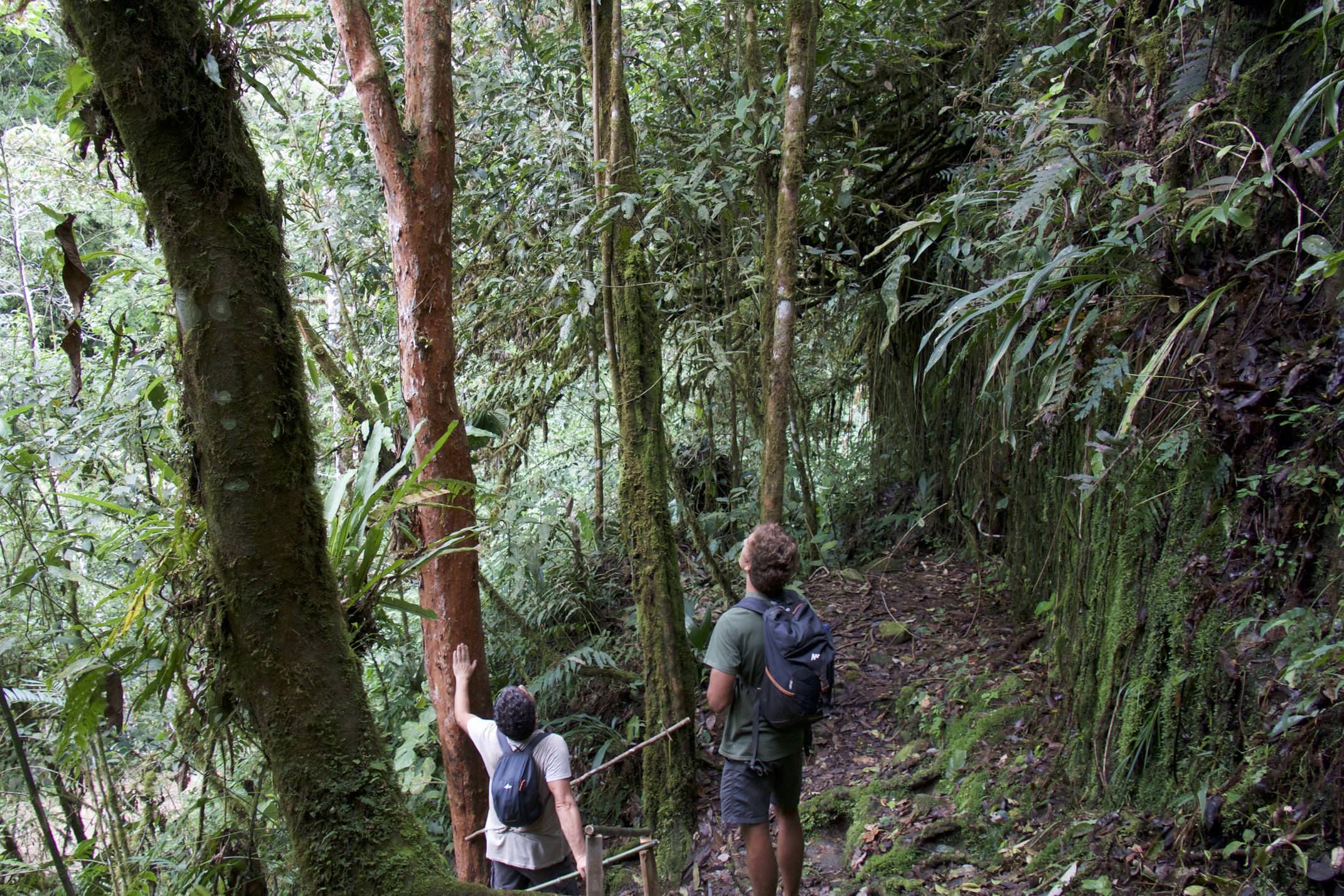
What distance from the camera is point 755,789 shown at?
10.4 feet

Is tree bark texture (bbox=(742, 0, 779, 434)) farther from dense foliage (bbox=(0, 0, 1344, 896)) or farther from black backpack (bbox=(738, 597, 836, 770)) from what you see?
black backpack (bbox=(738, 597, 836, 770))

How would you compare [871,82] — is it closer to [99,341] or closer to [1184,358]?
[1184,358]

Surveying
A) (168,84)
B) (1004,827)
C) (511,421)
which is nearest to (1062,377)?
(1004,827)

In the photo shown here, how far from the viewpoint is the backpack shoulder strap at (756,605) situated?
3156 mm

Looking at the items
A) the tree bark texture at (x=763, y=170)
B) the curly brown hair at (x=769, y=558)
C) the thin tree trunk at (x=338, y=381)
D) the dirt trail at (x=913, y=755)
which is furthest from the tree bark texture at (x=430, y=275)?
the dirt trail at (x=913, y=755)

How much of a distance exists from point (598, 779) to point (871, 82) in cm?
513

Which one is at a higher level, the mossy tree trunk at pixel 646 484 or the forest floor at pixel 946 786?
the mossy tree trunk at pixel 646 484

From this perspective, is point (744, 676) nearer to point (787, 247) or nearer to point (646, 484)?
point (646, 484)

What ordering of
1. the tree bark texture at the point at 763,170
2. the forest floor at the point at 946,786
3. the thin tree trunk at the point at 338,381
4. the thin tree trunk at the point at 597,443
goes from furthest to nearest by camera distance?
1. the thin tree trunk at the point at 597,443
2. the thin tree trunk at the point at 338,381
3. the tree bark texture at the point at 763,170
4. the forest floor at the point at 946,786

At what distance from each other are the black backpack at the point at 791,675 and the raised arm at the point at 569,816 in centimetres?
75

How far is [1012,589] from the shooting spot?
5145 millimetres

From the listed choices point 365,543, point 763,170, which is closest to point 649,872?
point 365,543

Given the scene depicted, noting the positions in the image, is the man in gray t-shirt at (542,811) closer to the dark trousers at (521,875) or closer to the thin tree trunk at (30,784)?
the dark trousers at (521,875)

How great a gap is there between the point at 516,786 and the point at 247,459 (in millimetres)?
2116
